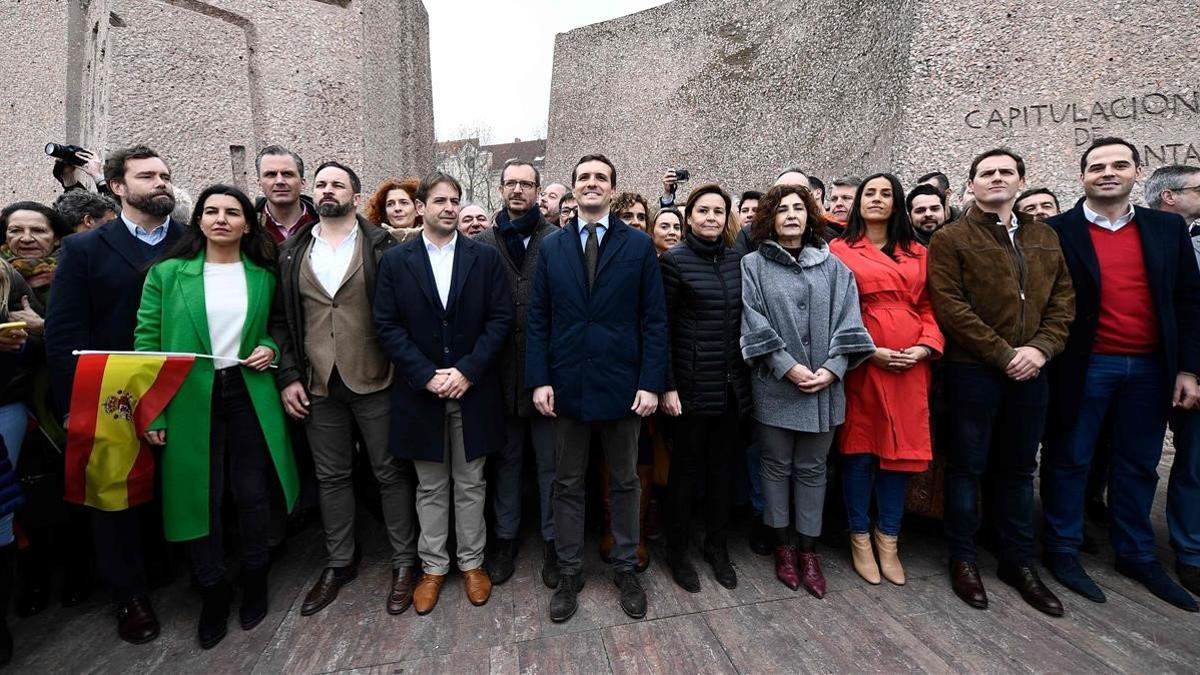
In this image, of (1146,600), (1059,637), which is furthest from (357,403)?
(1146,600)

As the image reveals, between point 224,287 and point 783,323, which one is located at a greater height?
point 224,287

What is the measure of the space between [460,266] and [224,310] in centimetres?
111

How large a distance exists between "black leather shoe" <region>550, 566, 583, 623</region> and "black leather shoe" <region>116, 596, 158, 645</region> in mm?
1864

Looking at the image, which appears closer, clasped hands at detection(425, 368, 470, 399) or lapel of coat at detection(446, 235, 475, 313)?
clasped hands at detection(425, 368, 470, 399)

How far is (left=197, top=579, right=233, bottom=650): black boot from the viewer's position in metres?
2.40

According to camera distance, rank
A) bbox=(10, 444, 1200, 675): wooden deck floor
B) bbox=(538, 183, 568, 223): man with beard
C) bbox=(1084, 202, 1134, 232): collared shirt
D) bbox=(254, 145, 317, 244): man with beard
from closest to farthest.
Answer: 1. bbox=(10, 444, 1200, 675): wooden deck floor
2. bbox=(1084, 202, 1134, 232): collared shirt
3. bbox=(254, 145, 317, 244): man with beard
4. bbox=(538, 183, 568, 223): man with beard

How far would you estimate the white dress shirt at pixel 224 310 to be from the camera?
8.12ft

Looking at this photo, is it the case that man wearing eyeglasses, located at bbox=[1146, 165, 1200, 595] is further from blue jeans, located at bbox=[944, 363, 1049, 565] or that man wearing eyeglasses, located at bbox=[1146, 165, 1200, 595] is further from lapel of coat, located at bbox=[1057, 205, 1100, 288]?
blue jeans, located at bbox=[944, 363, 1049, 565]

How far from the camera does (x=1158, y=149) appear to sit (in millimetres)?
6500

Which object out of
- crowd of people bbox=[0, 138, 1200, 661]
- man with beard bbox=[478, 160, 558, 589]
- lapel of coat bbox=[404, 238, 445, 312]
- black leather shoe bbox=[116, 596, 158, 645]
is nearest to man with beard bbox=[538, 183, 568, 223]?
man with beard bbox=[478, 160, 558, 589]

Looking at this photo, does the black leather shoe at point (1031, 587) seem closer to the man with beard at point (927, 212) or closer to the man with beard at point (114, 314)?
the man with beard at point (927, 212)

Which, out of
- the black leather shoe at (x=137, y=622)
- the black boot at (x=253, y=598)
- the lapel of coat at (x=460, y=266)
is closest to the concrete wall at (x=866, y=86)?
the lapel of coat at (x=460, y=266)

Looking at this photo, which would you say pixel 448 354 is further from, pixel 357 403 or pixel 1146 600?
pixel 1146 600

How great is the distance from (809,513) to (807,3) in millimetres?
12216
